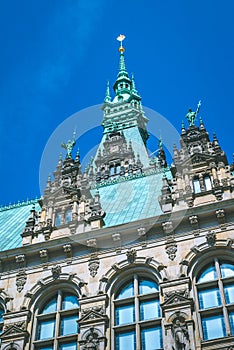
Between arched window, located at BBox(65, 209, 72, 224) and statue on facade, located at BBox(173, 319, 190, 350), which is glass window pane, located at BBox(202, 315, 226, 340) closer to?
statue on facade, located at BBox(173, 319, 190, 350)

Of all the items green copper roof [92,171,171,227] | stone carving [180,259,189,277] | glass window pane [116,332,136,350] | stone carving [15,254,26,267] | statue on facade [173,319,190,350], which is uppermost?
green copper roof [92,171,171,227]

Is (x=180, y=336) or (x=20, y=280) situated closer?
(x=180, y=336)

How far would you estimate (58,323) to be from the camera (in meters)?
23.4

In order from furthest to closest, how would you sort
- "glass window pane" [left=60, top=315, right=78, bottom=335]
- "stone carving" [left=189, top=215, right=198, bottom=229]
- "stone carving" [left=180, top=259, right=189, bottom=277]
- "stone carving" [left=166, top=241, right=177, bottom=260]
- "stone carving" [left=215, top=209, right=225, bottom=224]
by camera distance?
1. "stone carving" [left=189, top=215, right=198, bottom=229]
2. "stone carving" [left=215, top=209, right=225, bottom=224]
3. "stone carving" [left=166, top=241, right=177, bottom=260]
4. "glass window pane" [left=60, top=315, right=78, bottom=335]
5. "stone carving" [left=180, top=259, right=189, bottom=277]

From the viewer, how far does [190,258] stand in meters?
23.4

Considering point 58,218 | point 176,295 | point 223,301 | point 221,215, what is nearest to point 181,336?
point 176,295

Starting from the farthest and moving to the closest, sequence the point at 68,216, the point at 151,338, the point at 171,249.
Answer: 1. the point at 68,216
2. the point at 171,249
3. the point at 151,338

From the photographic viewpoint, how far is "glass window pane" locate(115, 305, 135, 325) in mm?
22672

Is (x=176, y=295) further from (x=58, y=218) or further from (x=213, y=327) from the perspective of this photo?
(x=58, y=218)

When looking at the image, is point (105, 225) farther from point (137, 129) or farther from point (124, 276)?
point (137, 129)

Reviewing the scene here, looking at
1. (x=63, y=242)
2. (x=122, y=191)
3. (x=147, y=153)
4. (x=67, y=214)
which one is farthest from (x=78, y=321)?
(x=147, y=153)

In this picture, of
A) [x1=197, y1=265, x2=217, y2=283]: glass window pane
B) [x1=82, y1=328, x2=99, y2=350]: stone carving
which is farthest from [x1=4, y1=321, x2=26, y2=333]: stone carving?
[x1=197, y1=265, x2=217, y2=283]: glass window pane

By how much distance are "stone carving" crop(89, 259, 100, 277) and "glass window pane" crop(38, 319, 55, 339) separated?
2.23 meters

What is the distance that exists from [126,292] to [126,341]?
212 cm
